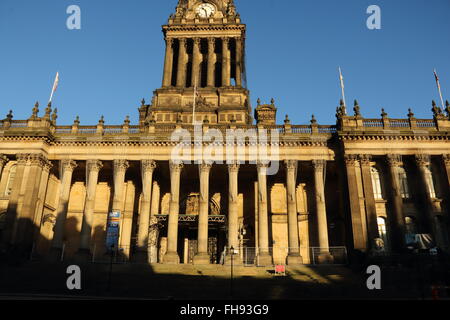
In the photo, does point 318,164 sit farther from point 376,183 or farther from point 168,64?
point 168,64

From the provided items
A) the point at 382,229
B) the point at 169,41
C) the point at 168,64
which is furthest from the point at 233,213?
the point at 169,41

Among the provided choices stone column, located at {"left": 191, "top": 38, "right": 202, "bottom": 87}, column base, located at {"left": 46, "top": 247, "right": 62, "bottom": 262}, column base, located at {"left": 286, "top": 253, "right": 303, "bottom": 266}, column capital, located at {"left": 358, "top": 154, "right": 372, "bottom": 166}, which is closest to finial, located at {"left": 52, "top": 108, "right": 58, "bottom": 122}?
column base, located at {"left": 46, "top": 247, "right": 62, "bottom": 262}

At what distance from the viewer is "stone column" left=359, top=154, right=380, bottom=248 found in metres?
30.4

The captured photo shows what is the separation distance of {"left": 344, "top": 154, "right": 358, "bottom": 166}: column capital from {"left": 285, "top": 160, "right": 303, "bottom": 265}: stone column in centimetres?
459

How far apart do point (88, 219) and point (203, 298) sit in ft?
55.3

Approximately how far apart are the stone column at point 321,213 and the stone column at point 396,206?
568cm

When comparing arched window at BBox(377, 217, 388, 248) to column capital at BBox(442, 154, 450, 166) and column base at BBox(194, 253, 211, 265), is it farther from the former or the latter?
column base at BBox(194, 253, 211, 265)

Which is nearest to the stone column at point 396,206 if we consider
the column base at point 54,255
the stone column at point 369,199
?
the stone column at point 369,199

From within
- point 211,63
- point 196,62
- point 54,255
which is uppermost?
point 196,62

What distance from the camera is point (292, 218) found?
32.4 meters

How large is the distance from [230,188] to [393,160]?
50.6 feet

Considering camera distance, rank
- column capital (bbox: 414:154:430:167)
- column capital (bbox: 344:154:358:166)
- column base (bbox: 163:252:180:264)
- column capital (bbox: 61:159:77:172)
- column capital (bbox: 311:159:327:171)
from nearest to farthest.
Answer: column base (bbox: 163:252:180:264) → column capital (bbox: 344:154:358:166) → column capital (bbox: 414:154:430:167) → column capital (bbox: 311:159:327:171) → column capital (bbox: 61:159:77:172)

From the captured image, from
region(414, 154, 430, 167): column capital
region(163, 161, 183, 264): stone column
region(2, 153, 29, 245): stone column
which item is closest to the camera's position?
region(163, 161, 183, 264): stone column
